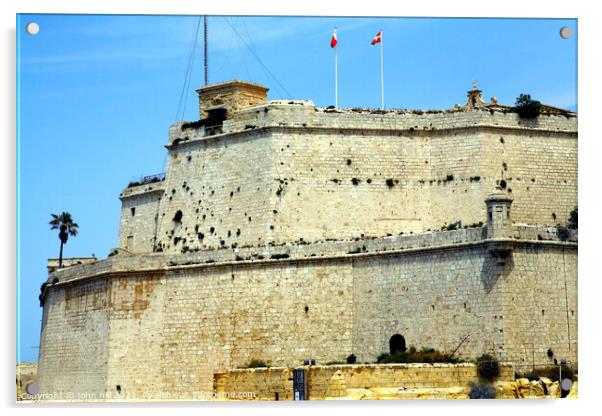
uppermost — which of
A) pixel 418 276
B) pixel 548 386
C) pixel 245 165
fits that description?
pixel 245 165

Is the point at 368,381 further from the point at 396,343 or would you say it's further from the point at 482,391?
the point at 396,343

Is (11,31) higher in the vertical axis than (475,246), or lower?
higher

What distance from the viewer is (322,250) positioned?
36531 millimetres

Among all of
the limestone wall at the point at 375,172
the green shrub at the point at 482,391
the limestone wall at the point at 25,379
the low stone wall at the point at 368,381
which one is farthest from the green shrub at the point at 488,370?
the limestone wall at the point at 25,379

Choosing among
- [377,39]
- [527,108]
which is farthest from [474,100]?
[377,39]

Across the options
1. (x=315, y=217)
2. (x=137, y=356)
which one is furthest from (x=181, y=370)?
(x=315, y=217)

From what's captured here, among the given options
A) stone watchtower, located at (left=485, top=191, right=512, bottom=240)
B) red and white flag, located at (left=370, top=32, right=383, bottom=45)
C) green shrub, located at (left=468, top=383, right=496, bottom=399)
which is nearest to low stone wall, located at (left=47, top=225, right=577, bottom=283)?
stone watchtower, located at (left=485, top=191, right=512, bottom=240)

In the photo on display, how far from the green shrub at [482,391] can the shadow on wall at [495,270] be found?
2.51 metres

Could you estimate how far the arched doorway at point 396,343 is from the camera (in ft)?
115

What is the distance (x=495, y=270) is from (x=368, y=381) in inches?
151

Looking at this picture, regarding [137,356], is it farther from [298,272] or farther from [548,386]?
[548,386]

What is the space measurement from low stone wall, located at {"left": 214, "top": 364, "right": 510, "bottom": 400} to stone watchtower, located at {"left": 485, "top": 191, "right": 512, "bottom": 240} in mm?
2894

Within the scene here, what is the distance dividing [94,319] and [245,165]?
518 centimetres
